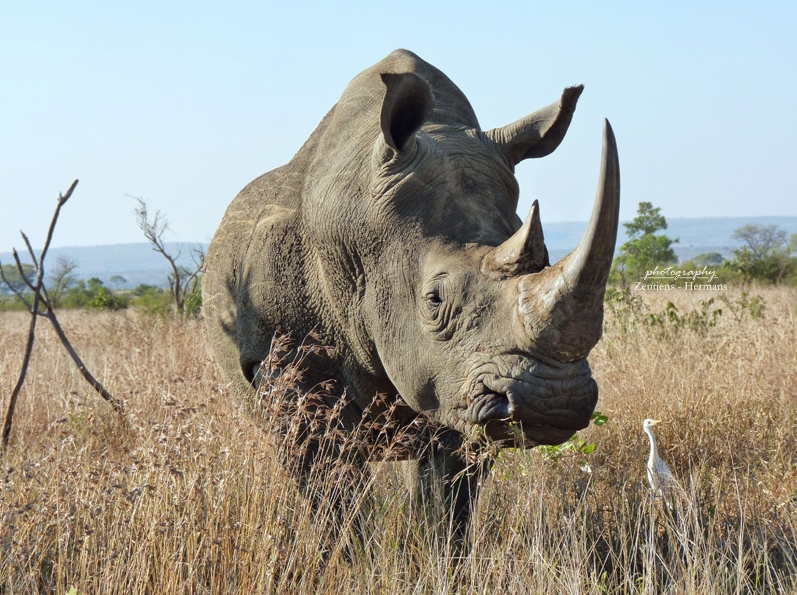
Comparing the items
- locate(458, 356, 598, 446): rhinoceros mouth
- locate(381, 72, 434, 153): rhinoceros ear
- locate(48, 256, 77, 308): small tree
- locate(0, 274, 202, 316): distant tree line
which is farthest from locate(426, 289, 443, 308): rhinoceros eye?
locate(48, 256, 77, 308): small tree

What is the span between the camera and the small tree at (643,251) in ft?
66.5

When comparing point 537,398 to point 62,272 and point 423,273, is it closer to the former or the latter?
point 423,273

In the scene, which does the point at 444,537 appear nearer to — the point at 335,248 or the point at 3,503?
the point at 335,248

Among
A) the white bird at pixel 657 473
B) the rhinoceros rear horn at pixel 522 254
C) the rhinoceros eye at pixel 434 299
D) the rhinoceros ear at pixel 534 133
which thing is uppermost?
the rhinoceros ear at pixel 534 133

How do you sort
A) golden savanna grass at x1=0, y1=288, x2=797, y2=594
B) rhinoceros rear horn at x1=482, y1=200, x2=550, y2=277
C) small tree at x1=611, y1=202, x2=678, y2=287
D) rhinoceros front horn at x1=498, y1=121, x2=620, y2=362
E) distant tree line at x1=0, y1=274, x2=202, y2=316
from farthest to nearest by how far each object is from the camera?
1. small tree at x1=611, y1=202, x2=678, y2=287
2. distant tree line at x1=0, y1=274, x2=202, y2=316
3. golden savanna grass at x1=0, y1=288, x2=797, y2=594
4. rhinoceros rear horn at x1=482, y1=200, x2=550, y2=277
5. rhinoceros front horn at x1=498, y1=121, x2=620, y2=362

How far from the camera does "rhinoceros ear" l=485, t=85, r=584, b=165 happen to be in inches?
172

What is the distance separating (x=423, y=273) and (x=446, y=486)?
1.31 metres

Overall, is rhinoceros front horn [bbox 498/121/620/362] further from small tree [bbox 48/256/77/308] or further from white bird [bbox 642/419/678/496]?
small tree [bbox 48/256/77/308]

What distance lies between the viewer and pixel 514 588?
3.68 metres

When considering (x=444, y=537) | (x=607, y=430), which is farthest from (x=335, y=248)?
(x=607, y=430)

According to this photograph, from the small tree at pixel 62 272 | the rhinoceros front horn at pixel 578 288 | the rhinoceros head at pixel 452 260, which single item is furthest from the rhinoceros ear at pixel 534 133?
the small tree at pixel 62 272

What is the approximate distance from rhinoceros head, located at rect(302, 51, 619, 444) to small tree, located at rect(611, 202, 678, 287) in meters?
6.70

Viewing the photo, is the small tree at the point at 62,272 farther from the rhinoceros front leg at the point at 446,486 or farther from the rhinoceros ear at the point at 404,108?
the rhinoceros ear at the point at 404,108

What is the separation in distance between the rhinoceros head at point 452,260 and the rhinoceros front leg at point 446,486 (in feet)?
1.85
